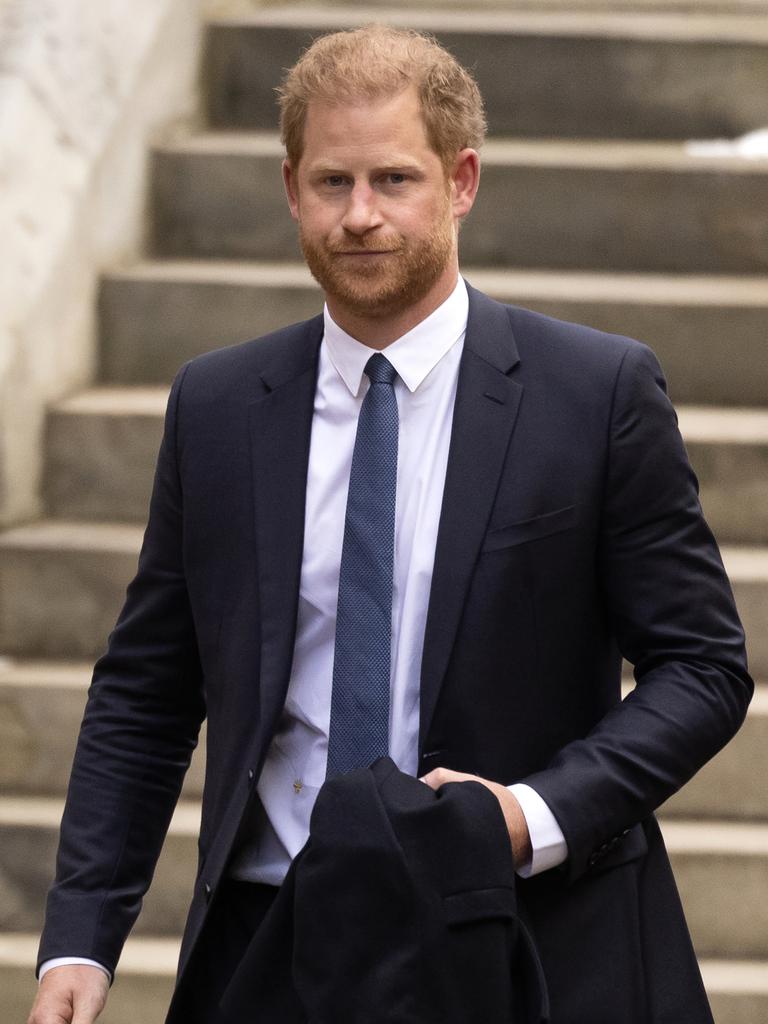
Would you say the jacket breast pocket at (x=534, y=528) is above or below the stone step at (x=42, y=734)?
above

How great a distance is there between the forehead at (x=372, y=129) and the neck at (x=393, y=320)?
186 millimetres

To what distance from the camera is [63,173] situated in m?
4.55

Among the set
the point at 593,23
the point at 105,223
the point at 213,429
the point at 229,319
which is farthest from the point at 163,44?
the point at 213,429

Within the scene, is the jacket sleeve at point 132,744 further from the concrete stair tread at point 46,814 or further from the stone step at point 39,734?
the stone step at point 39,734

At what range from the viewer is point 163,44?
5102 millimetres

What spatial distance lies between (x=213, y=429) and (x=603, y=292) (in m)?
2.42

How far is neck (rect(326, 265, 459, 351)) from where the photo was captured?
7.47 feet

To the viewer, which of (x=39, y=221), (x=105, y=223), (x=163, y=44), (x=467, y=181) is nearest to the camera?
(x=467, y=181)

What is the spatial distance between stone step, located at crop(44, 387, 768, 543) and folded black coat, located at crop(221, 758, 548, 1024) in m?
2.39

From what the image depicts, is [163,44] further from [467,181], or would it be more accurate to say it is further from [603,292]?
[467,181]

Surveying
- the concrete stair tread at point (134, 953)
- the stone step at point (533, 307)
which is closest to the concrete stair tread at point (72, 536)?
the stone step at point (533, 307)

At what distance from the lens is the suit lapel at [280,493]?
7.24 feet

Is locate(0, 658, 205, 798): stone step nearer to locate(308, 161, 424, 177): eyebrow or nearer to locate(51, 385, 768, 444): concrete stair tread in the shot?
locate(51, 385, 768, 444): concrete stair tread

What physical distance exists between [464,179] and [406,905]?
0.97 meters
